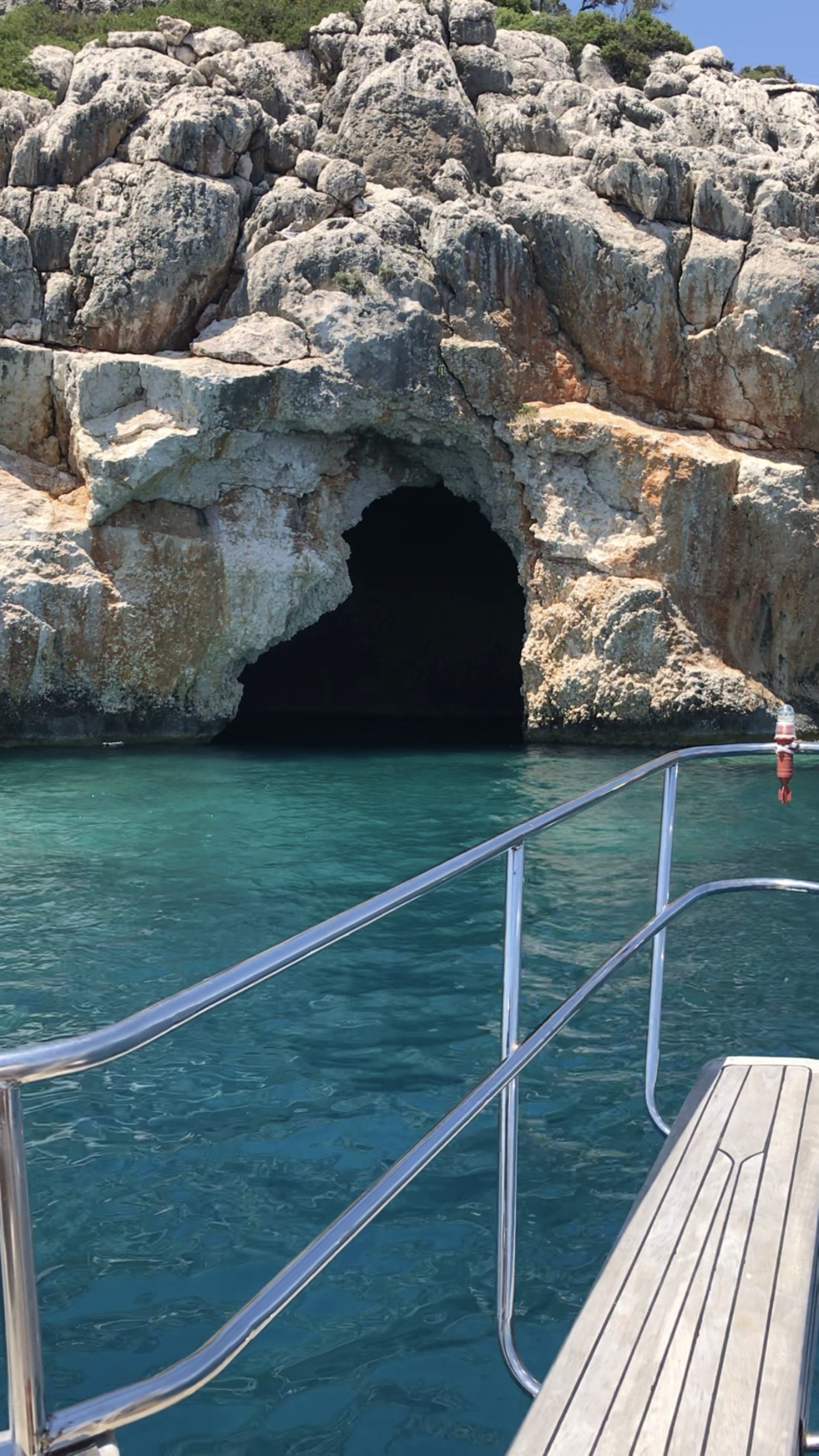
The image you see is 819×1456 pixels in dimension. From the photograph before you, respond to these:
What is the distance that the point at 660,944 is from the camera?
4.48m

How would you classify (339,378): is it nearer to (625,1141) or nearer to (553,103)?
(553,103)

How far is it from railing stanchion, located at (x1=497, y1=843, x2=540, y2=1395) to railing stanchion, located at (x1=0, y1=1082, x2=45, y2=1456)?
1.44m

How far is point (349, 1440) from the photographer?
136 inches

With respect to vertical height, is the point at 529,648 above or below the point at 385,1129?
above

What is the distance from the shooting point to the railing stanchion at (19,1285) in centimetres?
136

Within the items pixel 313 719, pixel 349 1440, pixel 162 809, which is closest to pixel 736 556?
pixel 313 719

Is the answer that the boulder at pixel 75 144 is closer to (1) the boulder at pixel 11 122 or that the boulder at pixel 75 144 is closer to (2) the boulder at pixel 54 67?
(1) the boulder at pixel 11 122

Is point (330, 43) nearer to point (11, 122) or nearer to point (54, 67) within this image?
point (54, 67)

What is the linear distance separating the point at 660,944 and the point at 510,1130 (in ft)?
5.33

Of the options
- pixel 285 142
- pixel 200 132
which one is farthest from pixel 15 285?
pixel 285 142

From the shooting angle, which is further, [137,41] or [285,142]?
[137,41]

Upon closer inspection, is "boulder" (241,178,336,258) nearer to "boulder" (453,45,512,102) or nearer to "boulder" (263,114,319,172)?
"boulder" (263,114,319,172)

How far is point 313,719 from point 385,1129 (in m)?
19.8

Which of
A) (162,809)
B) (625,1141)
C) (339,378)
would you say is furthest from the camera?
(339,378)
